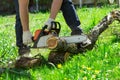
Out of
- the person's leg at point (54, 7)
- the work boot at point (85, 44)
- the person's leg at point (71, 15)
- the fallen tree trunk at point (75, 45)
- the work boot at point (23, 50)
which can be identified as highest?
the person's leg at point (54, 7)

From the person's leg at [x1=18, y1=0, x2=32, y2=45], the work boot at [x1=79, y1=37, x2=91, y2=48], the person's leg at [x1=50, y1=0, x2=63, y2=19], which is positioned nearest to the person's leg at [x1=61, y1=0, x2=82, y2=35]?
the work boot at [x1=79, y1=37, x2=91, y2=48]

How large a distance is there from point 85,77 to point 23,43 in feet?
4.29

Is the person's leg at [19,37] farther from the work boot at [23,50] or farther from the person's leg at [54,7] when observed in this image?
the person's leg at [54,7]

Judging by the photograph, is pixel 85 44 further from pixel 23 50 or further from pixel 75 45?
pixel 23 50

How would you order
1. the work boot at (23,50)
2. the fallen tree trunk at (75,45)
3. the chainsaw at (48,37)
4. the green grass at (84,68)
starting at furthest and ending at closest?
the work boot at (23,50) → the chainsaw at (48,37) → the fallen tree trunk at (75,45) → the green grass at (84,68)

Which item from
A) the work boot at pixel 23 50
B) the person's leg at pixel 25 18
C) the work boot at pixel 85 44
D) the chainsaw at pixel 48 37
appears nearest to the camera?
the chainsaw at pixel 48 37

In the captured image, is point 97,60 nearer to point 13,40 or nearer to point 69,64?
point 69,64

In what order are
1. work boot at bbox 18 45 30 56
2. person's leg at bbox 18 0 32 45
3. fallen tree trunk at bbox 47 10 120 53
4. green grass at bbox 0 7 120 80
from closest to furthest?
green grass at bbox 0 7 120 80 < fallen tree trunk at bbox 47 10 120 53 < person's leg at bbox 18 0 32 45 < work boot at bbox 18 45 30 56

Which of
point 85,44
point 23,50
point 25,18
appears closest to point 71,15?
point 85,44

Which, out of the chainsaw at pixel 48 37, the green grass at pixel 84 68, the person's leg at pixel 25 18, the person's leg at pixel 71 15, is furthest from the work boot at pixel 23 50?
the person's leg at pixel 71 15

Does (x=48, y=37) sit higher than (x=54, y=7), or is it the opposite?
(x=54, y=7)

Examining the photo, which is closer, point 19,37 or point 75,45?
point 75,45

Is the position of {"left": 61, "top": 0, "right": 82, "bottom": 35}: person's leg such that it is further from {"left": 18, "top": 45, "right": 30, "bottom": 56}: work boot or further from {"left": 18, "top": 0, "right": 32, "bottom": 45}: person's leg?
{"left": 18, "top": 45, "right": 30, "bottom": 56}: work boot

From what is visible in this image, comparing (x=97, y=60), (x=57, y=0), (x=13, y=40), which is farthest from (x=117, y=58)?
(x=13, y=40)
